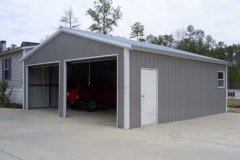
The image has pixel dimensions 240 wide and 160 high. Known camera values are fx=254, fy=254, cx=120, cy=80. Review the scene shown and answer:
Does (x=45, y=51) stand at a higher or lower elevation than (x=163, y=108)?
higher

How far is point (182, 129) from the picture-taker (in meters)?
9.38

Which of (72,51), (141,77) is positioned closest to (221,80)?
(141,77)

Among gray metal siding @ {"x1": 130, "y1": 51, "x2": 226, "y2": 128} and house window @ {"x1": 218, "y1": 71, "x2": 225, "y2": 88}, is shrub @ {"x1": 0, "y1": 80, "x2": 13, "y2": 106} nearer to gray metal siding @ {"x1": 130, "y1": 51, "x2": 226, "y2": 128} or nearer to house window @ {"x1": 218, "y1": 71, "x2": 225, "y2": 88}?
gray metal siding @ {"x1": 130, "y1": 51, "x2": 226, "y2": 128}

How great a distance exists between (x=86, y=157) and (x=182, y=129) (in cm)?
480

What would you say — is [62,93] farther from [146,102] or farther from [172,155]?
[172,155]

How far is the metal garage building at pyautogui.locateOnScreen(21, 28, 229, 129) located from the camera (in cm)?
927

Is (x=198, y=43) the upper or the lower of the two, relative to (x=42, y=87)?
upper

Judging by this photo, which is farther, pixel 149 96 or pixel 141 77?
pixel 149 96

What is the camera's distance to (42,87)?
52.9 feet

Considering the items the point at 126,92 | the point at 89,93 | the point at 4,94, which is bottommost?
the point at 4,94

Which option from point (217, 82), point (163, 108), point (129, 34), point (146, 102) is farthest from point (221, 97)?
point (129, 34)

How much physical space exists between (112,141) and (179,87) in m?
5.45

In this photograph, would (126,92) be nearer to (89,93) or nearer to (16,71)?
(89,93)

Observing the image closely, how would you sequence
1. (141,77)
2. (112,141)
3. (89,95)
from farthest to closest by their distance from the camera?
(89,95) → (141,77) → (112,141)
